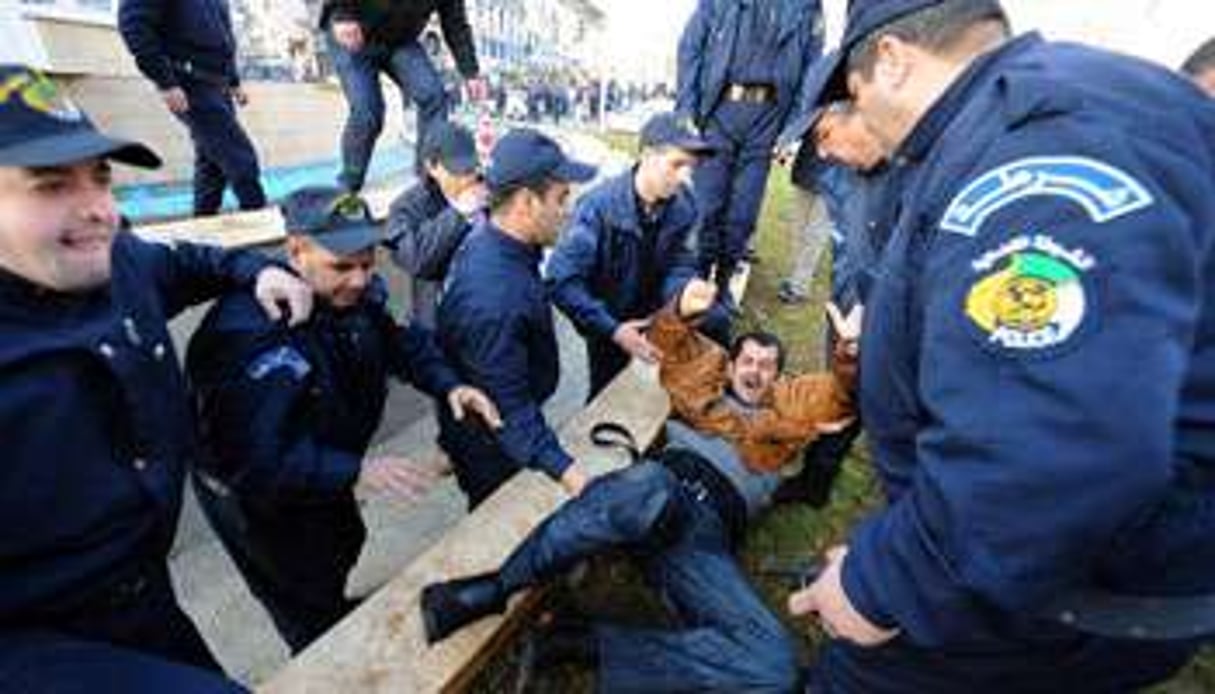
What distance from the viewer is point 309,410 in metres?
2.29

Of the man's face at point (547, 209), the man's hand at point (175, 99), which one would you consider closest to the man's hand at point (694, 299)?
the man's face at point (547, 209)

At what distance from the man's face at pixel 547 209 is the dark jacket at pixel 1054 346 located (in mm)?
1656

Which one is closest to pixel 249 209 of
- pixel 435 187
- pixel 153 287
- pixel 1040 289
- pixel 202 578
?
pixel 435 187

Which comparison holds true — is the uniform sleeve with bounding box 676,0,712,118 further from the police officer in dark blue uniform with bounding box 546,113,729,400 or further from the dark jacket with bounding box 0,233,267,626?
the dark jacket with bounding box 0,233,267,626

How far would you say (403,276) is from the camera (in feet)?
17.0

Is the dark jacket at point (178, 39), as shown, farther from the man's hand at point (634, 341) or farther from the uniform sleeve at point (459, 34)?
the man's hand at point (634, 341)

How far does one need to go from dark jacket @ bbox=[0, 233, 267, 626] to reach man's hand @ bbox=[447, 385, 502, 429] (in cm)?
97

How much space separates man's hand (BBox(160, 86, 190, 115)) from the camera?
170 inches

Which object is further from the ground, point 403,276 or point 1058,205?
point 1058,205

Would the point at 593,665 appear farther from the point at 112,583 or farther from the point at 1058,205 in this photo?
the point at 1058,205

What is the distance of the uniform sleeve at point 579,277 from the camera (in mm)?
3703

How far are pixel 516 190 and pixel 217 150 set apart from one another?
312cm

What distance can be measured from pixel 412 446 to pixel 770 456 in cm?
218

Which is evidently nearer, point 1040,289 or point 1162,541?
point 1040,289
